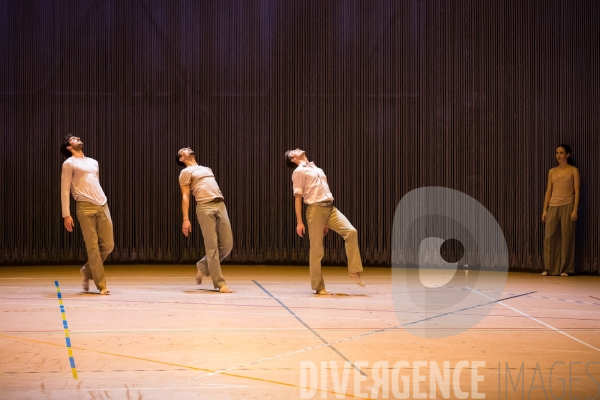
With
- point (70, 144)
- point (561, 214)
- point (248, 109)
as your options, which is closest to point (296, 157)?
point (70, 144)

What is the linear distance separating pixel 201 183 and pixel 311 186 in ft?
3.66

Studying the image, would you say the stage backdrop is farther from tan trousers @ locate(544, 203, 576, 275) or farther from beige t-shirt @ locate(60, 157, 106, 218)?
beige t-shirt @ locate(60, 157, 106, 218)

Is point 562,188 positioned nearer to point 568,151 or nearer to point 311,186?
point 568,151

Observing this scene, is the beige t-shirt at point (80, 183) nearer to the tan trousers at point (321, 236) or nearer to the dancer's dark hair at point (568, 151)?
the tan trousers at point (321, 236)

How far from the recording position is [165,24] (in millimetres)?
10312

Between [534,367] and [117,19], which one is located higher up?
[117,19]

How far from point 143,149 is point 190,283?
273 centimetres

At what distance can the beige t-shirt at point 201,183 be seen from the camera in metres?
7.32

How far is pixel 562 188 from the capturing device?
910 cm

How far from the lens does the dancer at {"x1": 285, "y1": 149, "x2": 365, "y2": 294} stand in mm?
6895

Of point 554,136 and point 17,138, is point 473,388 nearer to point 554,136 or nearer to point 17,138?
point 554,136

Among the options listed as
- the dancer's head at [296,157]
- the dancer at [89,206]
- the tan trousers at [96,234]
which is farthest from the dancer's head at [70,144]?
the dancer's head at [296,157]

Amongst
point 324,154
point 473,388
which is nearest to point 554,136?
point 324,154

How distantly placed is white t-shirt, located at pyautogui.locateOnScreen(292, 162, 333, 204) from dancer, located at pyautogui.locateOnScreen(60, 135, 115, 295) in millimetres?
1742
